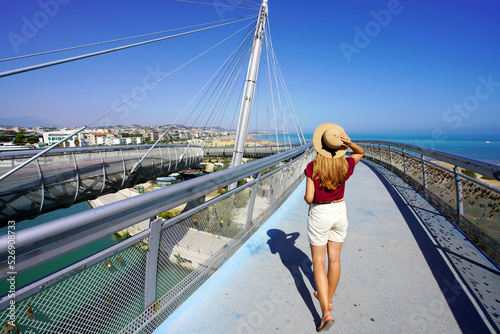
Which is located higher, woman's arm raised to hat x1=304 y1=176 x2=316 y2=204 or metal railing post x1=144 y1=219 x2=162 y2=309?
woman's arm raised to hat x1=304 y1=176 x2=316 y2=204

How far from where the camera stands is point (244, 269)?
249 cm

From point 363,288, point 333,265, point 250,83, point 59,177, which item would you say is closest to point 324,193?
point 333,265

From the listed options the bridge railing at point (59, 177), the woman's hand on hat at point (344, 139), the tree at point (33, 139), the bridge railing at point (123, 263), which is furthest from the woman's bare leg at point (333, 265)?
the tree at point (33, 139)

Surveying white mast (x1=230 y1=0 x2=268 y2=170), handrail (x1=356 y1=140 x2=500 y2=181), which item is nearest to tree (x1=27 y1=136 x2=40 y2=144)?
white mast (x1=230 y1=0 x2=268 y2=170)

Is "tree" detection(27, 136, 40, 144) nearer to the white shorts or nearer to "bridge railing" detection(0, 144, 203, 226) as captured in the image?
"bridge railing" detection(0, 144, 203, 226)

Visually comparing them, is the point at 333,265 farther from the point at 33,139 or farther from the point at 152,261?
the point at 33,139

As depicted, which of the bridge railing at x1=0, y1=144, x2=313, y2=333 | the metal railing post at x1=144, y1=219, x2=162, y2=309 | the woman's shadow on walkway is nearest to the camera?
the bridge railing at x1=0, y1=144, x2=313, y2=333

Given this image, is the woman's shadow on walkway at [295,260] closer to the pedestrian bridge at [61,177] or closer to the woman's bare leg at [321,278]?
the woman's bare leg at [321,278]

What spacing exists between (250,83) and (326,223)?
27.4 ft

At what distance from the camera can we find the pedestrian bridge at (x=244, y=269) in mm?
1166

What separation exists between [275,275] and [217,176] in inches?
47.0

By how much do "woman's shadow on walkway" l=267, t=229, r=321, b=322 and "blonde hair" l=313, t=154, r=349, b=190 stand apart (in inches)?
41.1

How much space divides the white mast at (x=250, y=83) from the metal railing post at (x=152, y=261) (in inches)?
310

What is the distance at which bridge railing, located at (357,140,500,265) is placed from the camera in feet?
8.70
